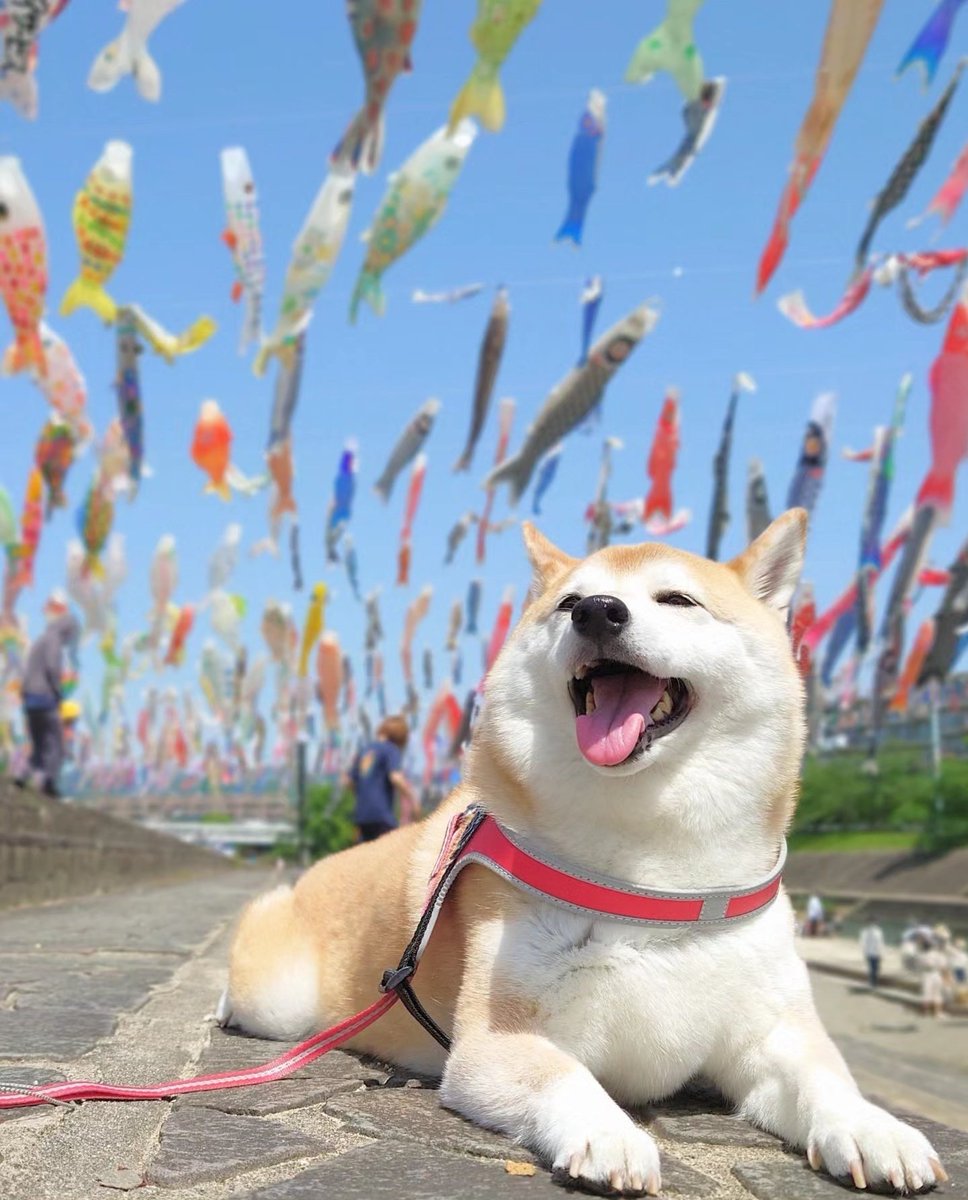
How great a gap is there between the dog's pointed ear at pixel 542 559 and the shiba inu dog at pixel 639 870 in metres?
0.18

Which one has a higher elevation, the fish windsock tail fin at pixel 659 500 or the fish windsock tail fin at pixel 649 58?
the fish windsock tail fin at pixel 649 58

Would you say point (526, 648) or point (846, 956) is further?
point (846, 956)

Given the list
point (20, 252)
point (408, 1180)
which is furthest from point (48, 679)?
point (408, 1180)

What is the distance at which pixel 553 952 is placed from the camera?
1974mm

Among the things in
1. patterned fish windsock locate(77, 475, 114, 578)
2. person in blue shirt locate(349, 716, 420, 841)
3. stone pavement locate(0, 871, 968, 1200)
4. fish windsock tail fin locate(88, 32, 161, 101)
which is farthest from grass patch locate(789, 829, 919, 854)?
stone pavement locate(0, 871, 968, 1200)

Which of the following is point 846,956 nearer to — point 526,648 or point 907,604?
point 907,604

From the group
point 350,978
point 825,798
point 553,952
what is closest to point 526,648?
point 553,952

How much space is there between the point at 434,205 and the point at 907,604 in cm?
1165

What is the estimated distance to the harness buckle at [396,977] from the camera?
2.16 meters

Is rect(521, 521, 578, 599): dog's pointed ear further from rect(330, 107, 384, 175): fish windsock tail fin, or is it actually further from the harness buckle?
rect(330, 107, 384, 175): fish windsock tail fin

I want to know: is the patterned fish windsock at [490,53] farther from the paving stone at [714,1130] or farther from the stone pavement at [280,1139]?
the paving stone at [714,1130]

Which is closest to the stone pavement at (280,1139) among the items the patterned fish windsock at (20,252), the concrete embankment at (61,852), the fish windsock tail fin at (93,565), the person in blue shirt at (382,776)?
the concrete embankment at (61,852)

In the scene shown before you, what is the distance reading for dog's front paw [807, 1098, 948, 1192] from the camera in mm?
1646

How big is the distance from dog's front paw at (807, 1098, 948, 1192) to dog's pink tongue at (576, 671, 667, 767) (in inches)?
27.7
